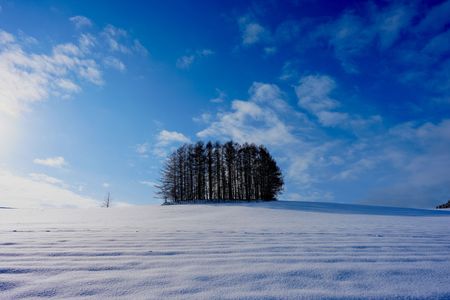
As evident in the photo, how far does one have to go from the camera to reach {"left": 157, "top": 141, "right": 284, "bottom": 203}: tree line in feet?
125

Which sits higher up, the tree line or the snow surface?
the tree line

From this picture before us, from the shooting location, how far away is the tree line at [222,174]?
38.2m

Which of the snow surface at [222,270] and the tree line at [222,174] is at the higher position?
the tree line at [222,174]

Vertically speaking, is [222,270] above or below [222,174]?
below

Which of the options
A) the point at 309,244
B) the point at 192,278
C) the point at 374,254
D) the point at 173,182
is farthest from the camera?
the point at 173,182

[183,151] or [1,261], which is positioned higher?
[183,151]

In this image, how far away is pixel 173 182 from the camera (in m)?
38.4

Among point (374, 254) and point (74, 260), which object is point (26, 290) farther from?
point (374, 254)

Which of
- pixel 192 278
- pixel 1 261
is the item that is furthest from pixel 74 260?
pixel 192 278

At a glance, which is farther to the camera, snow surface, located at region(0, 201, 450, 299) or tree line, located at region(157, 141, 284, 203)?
tree line, located at region(157, 141, 284, 203)

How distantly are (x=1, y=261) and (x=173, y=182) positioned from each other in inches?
1418

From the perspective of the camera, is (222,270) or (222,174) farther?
(222,174)

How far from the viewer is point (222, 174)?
39031 mm

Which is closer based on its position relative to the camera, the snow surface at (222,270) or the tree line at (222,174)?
the snow surface at (222,270)
